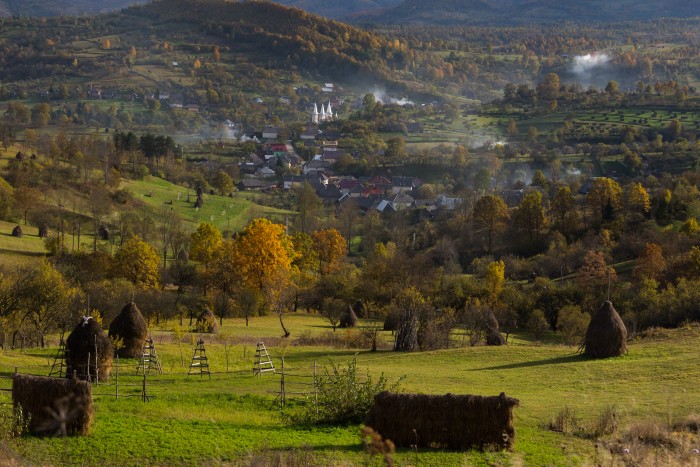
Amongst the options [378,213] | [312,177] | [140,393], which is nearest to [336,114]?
[312,177]

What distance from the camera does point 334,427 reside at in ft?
69.6

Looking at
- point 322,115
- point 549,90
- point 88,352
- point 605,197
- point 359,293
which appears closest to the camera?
point 88,352

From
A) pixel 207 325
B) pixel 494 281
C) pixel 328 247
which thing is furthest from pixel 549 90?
pixel 207 325

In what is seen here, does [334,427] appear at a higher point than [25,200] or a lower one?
higher

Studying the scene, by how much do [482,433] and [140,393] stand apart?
10340 millimetres

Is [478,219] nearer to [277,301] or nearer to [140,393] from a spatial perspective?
[277,301]

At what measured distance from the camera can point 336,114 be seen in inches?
7515

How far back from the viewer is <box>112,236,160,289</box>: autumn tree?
183 feet

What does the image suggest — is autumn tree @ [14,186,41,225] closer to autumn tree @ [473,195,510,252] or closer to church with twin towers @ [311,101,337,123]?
autumn tree @ [473,195,510,252]

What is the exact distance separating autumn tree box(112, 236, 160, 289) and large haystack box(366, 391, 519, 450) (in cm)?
3865

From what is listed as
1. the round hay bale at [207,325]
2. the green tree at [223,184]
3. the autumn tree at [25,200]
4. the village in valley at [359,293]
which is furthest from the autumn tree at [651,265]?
the green tree at [223,184]

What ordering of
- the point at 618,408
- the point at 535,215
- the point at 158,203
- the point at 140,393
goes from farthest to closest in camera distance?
the point at 158,203
the point at 535,215
the point at 140,393
the point at 618,408

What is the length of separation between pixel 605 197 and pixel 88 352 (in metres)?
55.1

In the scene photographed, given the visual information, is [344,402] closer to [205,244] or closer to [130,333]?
[130,333]
